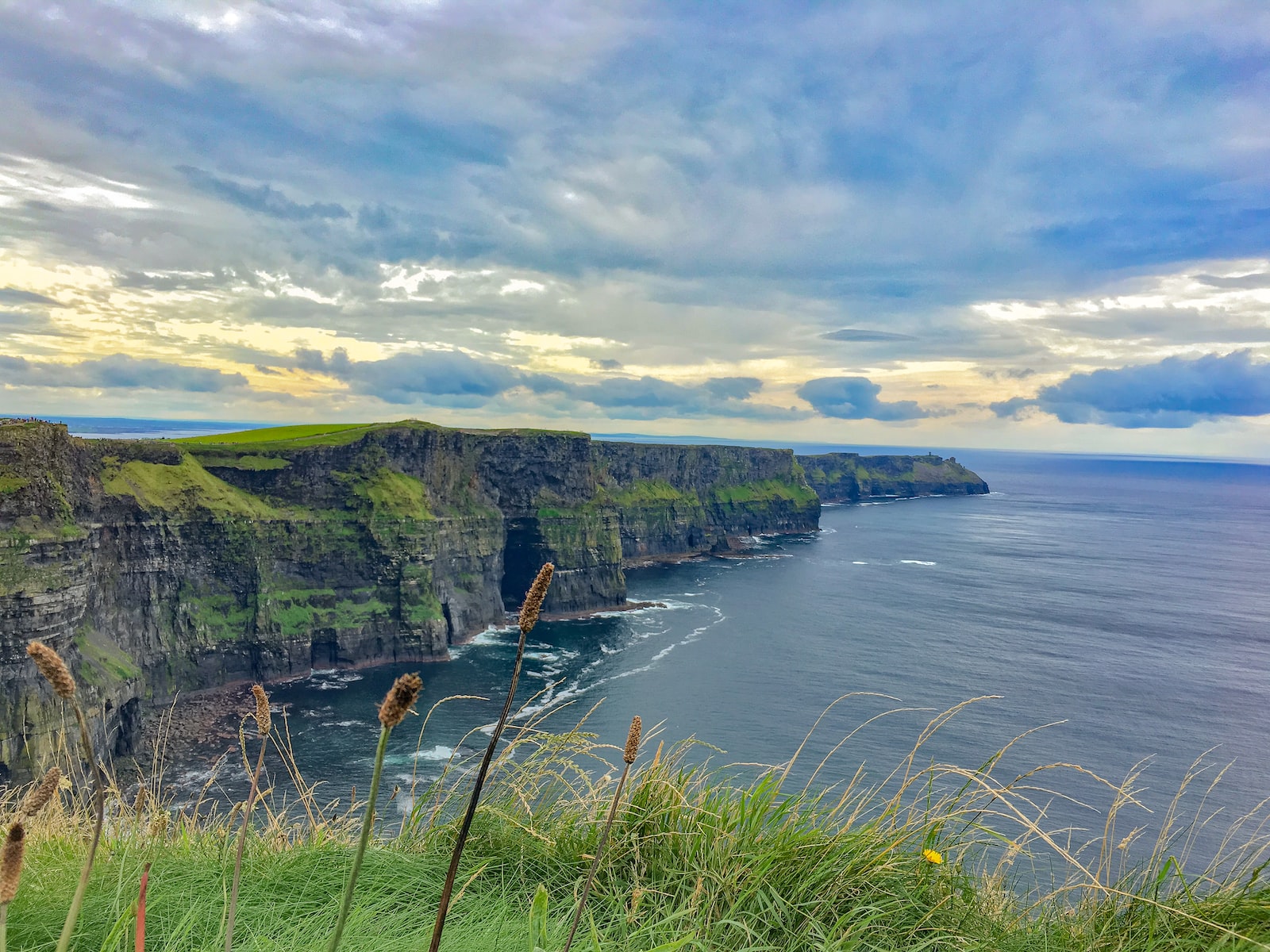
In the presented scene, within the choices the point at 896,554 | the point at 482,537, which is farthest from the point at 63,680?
the point at 896,554

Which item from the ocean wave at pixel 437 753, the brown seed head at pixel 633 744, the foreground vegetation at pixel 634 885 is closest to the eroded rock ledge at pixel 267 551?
the ocean wave at pixel 437 753

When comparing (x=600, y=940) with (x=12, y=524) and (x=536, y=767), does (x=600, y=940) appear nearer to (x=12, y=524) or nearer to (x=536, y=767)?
(x=536, y=767)

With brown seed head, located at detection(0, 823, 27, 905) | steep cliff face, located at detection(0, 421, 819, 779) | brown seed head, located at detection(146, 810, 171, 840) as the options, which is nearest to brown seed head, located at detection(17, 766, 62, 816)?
brown seed head, located at detection(0, 823, 27, 905)

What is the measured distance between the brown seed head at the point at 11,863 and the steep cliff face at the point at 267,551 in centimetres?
3970

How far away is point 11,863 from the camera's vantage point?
1.85 m

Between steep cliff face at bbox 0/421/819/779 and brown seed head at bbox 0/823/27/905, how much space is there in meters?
39.7

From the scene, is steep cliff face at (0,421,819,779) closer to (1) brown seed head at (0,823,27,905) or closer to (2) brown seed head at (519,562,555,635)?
(1) brown seed head at (0,823,27,905)

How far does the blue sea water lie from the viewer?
45312 millimetres

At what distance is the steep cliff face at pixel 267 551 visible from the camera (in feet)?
137

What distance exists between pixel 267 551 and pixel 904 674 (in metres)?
57.2

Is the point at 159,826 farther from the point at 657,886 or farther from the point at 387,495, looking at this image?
the point at 387,495

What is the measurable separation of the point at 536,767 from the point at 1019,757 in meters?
48.5

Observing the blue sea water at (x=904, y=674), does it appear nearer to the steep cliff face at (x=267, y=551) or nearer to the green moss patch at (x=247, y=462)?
the steep cliff face at (x=267, y=551)

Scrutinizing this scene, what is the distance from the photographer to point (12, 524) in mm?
40594
